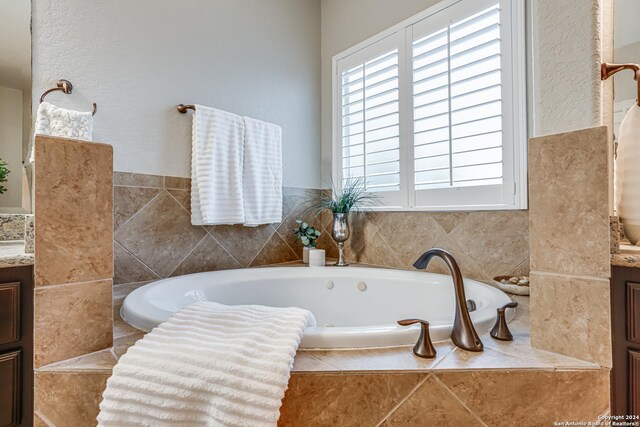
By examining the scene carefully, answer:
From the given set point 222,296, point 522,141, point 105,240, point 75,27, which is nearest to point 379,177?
point 522,141

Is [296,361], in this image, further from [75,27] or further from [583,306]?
[75,27]

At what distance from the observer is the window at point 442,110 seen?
5.04 feet

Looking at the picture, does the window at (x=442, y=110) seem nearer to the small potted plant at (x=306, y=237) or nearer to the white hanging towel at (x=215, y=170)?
the small potted plant at (x=306, y=237)

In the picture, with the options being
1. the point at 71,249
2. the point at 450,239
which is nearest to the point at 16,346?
the point at 71,249

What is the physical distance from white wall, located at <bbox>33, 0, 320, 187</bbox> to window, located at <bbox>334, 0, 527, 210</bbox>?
40cm

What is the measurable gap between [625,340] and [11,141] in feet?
7.11

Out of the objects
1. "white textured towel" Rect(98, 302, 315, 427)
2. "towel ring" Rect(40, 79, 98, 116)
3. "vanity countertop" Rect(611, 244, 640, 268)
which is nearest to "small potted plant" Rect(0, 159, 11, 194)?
"towel ring" Rect(40, 79, 98, 116)

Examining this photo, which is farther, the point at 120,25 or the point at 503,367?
the point at 120,25

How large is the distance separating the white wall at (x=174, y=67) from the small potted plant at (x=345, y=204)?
316 millimetres

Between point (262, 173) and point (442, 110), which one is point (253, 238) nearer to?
point (262, 173)

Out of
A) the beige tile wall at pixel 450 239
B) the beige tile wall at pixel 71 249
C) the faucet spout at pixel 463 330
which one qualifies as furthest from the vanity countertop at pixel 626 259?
the beige tile wall at pixel 71 249

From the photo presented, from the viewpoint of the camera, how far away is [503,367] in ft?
2.47

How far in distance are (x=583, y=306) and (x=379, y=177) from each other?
143cm

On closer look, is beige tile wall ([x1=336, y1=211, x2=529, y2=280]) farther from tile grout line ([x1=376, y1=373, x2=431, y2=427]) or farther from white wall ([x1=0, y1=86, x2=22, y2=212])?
white wall ([x1=0, y1=86, x2=22, y2=212])
